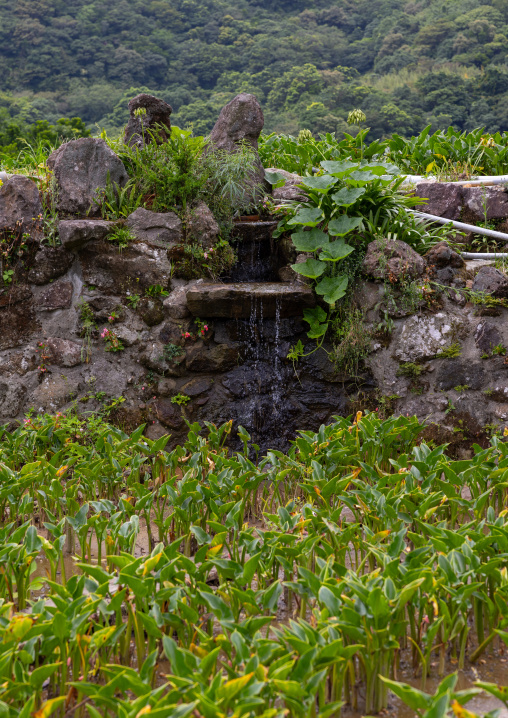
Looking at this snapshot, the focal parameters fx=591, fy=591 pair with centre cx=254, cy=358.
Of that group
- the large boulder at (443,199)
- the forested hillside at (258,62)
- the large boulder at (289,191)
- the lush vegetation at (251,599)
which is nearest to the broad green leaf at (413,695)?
the lush vegetation at (251,599)

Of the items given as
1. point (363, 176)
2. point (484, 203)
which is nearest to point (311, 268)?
point (363, 176)

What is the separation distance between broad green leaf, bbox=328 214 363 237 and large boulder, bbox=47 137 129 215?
2.14 metres

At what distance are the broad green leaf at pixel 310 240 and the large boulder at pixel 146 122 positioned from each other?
6.60 ft

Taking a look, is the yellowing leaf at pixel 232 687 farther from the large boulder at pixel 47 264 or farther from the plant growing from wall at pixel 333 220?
the large boulder at pixel 47 264

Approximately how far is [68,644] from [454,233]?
16.6 ft

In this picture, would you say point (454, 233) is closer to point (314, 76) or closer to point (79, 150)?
point (79, 150)

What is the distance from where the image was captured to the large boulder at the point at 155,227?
554 centimetres

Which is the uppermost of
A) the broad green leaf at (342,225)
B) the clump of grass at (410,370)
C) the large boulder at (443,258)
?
the broad green leaf at (342,225)

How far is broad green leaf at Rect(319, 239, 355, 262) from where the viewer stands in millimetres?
5176

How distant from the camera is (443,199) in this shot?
248 inches

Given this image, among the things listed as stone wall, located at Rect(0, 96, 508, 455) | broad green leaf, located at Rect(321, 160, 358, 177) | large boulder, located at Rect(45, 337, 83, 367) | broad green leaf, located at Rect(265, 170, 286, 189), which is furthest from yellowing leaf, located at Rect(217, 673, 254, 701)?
broad green leaf, located at Rect(265, 170, 286, 189)

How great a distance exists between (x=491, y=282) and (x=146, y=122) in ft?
13.0

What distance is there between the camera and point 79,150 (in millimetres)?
5609

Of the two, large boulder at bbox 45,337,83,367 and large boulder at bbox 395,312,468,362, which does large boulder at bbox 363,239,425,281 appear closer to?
large boulder at bbox 395,312,468,362
